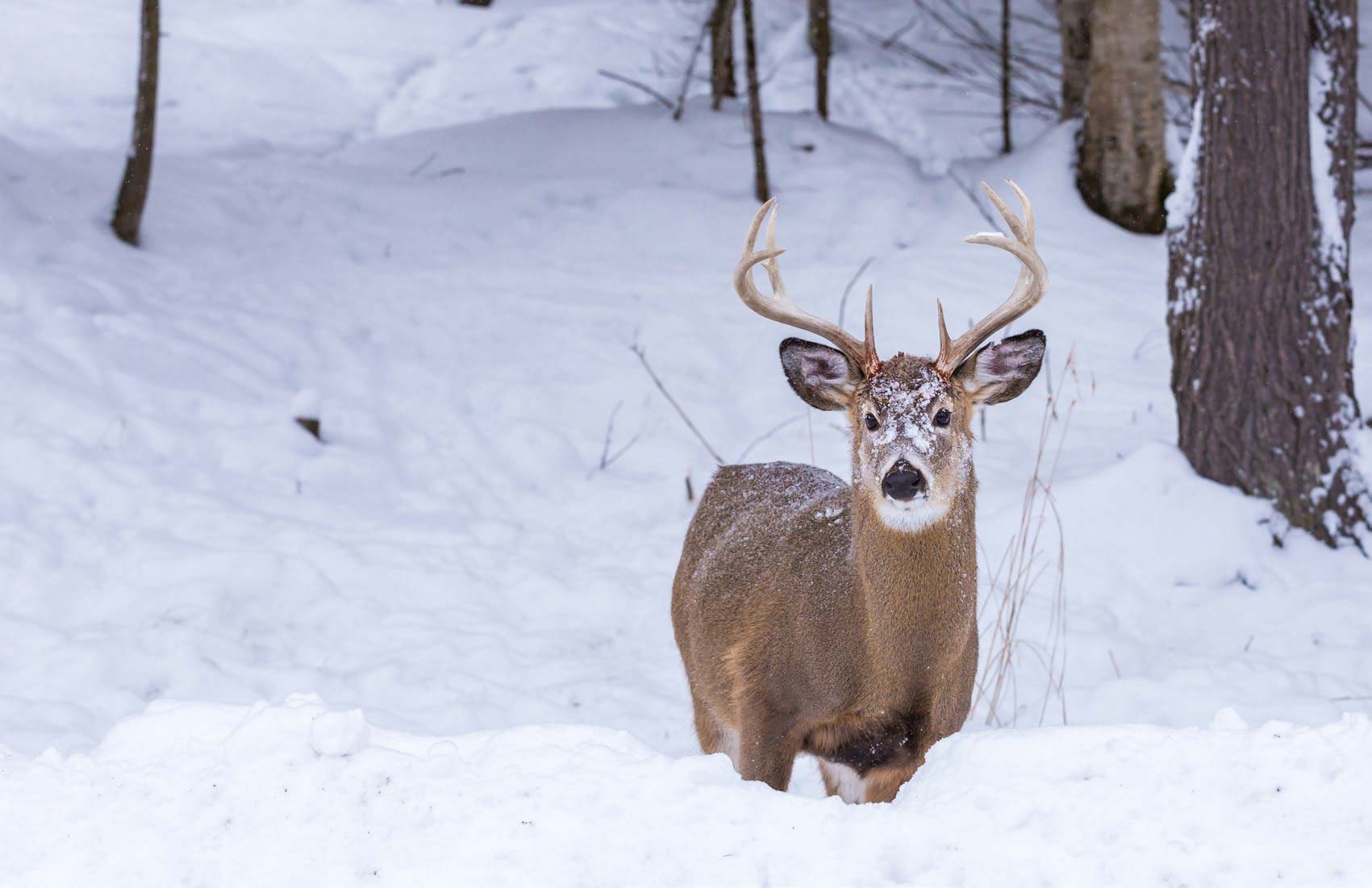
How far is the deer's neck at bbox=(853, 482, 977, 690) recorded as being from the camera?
11.2 feet

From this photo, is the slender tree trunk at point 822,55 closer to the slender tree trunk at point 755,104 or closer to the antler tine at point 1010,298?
the slender tree trunk at point 755,104

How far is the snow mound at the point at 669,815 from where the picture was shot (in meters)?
2.39

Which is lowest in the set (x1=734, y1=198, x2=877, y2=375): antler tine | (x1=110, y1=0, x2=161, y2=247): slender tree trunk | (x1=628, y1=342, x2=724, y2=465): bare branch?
(x1=628, y1=342, x2=724, y2=465): bare branch

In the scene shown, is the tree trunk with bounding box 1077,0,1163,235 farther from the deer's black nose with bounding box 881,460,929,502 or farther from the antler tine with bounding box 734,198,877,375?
the deer's black nose with bounding box 881,460,929,502

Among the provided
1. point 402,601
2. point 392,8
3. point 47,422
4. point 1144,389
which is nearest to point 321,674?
point 402,601

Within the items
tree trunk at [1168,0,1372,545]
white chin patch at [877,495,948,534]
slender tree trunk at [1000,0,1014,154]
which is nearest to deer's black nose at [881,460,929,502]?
white chin patch at [877,495,948,534]

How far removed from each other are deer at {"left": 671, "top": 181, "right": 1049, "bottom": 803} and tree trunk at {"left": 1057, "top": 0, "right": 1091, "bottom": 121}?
783 centimetres

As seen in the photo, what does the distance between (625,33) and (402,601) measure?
39.2 feet

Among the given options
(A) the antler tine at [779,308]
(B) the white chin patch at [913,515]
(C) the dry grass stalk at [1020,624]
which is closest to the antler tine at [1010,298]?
(A) the antler tine at [779,308]

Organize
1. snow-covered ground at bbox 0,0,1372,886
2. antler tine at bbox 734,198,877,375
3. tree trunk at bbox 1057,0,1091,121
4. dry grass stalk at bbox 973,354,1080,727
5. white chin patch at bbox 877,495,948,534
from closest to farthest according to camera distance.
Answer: snow-covered ground at bbox 0,0,1372,886
white chin patch at bbox 877,495,948,534
antler tine at bbox 734,198,877,375
dry grass stalk at bbox 973,354,1080,727
tree trunk at bbox 1057,0,1091,121

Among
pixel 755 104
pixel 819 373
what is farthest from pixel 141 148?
pixel 819 373

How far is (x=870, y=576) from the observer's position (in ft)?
11.4

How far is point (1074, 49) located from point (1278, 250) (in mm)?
5792

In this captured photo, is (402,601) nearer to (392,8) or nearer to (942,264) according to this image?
(942,264)
